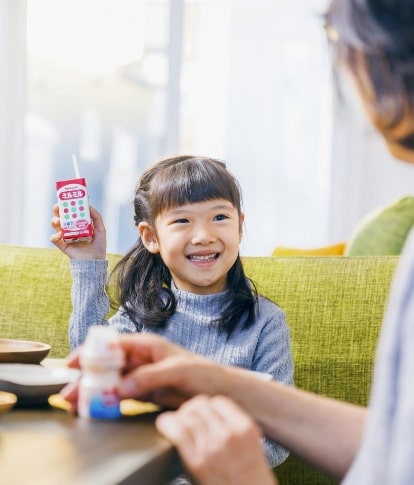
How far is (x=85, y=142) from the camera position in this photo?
4141 mm

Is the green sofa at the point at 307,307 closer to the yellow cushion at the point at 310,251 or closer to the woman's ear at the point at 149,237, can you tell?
the woman's ear at the point at 149,237

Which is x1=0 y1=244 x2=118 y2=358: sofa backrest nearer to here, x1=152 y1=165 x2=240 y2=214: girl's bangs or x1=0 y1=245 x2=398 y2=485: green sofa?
x1=0 y1=245 x2=398 y2=485: green sofa

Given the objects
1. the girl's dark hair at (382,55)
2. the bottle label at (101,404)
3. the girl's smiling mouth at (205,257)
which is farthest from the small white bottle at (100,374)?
the girl's smiling mouth at (205,257)

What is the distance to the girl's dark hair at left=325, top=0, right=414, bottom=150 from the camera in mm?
749

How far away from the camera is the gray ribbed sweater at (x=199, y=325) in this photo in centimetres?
173

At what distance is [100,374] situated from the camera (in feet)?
3.12

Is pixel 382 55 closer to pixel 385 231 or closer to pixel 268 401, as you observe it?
pixel 268 401

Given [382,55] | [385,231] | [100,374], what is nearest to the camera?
[382,55]

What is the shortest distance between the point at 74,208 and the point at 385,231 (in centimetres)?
108

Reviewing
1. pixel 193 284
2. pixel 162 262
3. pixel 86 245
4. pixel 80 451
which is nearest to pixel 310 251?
pixel 162 262

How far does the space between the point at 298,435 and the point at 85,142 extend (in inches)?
129

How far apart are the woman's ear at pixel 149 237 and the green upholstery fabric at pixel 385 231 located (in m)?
0.70

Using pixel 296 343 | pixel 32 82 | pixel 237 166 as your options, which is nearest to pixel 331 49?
pixel 296 343

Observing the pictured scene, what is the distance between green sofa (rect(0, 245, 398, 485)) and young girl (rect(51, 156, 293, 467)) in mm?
106
